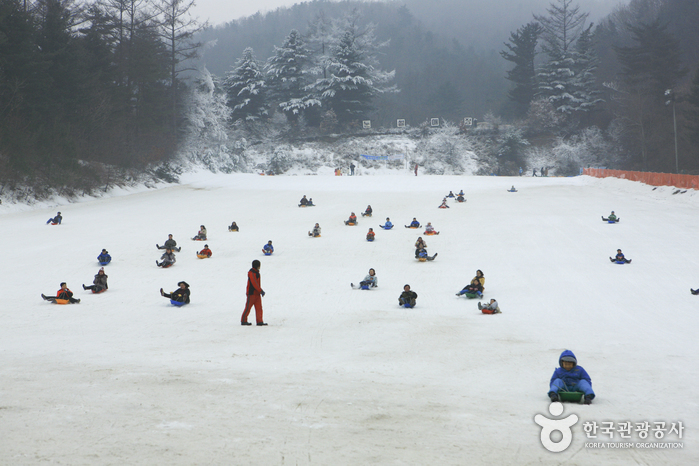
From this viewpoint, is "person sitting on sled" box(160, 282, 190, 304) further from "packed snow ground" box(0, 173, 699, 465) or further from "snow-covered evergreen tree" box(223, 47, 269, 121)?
"snow-covered evergreen tree" box(223, 47, 269, 121)

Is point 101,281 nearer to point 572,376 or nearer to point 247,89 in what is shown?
point 572,376

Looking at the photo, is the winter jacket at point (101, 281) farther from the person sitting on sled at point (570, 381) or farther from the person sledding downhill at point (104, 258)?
the person sitting on sled at point (570, 381)

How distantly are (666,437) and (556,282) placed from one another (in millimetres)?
12803

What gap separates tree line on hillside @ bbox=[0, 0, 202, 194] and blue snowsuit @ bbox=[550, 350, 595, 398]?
36294 millimetres

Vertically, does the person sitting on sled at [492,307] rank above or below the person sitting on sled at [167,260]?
below

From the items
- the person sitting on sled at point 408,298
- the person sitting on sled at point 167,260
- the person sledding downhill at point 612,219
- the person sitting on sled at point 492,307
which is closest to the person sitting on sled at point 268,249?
the person sitting on sled at point 167,260

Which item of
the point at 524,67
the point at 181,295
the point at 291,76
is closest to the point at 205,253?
the point at 181,295

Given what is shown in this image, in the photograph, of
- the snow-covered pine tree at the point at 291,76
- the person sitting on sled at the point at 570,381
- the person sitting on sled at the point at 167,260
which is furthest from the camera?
the snow-covered pine tree at the point at 291,76

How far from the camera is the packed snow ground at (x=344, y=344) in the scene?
5293 millimetres

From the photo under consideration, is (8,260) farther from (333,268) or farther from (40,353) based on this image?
(40,353)

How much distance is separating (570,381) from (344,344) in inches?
185

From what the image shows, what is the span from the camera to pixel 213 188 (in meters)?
49.1

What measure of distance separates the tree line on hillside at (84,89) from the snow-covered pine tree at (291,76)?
17633 millimetres

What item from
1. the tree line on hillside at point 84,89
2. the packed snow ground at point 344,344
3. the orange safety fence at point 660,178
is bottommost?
the packed snow ground at point 344,344
